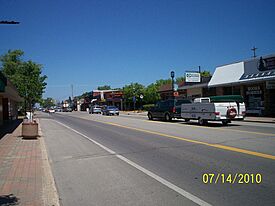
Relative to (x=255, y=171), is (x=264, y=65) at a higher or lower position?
higher

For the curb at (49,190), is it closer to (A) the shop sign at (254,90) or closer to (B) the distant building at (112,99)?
(A) the shop sign at (254,90)

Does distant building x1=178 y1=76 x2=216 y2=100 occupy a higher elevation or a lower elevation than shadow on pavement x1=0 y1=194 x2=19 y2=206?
higher

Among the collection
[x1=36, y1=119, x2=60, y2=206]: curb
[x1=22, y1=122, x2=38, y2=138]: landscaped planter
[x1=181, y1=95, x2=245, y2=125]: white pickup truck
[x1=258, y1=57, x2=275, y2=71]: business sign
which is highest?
[x1=258, y1=57, x2=275, y2=71]: business sign

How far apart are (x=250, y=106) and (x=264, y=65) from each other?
16.2 feet

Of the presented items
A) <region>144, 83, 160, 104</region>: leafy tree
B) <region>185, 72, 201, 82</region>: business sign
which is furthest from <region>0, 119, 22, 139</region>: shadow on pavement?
<region>144, 83, 160, 104</region>: leafy tree

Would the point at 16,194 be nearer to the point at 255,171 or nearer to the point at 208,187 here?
the point at 208,187

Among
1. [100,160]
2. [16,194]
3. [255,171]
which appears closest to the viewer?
[16,194]

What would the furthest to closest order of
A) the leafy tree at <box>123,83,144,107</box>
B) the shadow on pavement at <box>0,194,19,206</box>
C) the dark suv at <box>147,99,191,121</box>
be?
the leafy tree at <box>123,83,144,107</box> → the dark suv at <box>147,99,191,121</box> → the shadow on pavement at <box>0,194,19,206</box>

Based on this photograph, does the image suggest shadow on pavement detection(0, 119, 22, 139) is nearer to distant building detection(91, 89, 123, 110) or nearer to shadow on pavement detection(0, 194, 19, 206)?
shadow on pavement detection(0, 194, 19, 206)

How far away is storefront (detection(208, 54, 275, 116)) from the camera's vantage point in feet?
91.5

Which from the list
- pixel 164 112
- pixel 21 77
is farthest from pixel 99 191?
pixel 21 77

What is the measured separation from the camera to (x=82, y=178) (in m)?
7.61

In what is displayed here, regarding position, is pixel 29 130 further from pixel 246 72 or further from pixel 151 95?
pixel 151 95

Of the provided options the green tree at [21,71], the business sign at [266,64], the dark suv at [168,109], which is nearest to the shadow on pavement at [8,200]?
the dark suv at [168,109]
